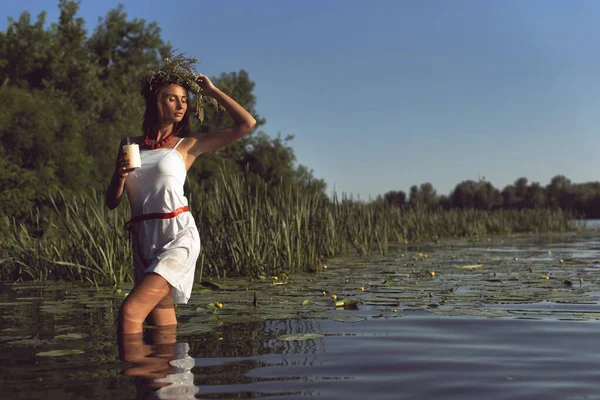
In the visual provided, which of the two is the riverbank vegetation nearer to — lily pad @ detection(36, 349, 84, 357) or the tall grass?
the tall grass

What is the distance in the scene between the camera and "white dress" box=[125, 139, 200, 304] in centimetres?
411

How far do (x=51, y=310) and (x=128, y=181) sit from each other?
2.27 m

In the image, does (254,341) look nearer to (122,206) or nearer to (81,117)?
(122,206)

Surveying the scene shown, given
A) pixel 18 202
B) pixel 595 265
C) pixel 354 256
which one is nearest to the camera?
pixel 595 265

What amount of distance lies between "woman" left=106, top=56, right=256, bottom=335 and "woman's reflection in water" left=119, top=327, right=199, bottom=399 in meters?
0.09

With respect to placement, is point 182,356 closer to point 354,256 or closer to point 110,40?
point 354,256

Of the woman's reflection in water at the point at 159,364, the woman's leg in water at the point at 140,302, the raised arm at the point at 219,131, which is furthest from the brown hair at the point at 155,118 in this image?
the woman's reflection in water at the point at 159,364

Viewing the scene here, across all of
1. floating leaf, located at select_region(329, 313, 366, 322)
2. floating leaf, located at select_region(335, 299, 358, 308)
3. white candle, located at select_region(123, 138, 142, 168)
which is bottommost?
floating leaf, located at select_region(329, 313, 366, 322)

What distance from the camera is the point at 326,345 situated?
161 inches

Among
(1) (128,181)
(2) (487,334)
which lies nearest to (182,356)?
(1) (128,181)

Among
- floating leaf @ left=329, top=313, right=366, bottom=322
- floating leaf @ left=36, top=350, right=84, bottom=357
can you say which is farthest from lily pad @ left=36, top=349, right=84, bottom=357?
floating leaf @ left=329, top=313, right=366, bottom=322

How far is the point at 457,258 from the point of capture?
11664mm

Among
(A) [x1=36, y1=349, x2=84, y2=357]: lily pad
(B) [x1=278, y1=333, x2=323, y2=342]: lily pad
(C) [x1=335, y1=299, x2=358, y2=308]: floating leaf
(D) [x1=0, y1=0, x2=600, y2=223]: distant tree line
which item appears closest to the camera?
(A) [x1=36, y1=349, x2=84, y2=357]: lily pad

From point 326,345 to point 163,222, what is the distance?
1175 mm
